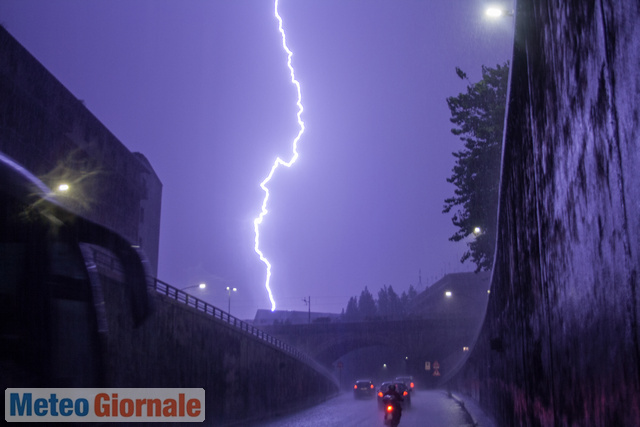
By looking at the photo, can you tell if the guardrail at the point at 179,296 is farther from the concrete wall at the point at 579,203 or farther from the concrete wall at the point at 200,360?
the concrete wall at the point at 579,203

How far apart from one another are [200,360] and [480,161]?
1300 cm

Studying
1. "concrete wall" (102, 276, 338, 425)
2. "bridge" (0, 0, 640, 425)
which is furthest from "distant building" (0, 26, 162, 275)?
"bridge" (0, 0, 640, 425)

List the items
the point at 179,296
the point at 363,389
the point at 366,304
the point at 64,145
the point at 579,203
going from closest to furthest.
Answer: the point at 579,203
the point at 179,296
the point at 64,145
the point at 363,389
the point at 366,304

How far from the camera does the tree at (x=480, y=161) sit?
2250 centimetres

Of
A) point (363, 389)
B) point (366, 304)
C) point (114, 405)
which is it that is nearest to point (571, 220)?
point (114, 405)

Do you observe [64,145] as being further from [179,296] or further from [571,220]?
[571,220]

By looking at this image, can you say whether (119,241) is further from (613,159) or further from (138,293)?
(613,159)

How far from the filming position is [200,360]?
70.3 ft

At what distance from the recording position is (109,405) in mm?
4609

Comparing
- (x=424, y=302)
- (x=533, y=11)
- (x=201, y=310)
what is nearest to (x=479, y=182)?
(x=201, y=310)

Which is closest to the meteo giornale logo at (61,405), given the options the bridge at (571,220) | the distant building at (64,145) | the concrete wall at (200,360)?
the bridge at (571,220)

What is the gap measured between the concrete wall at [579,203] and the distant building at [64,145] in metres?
15.4

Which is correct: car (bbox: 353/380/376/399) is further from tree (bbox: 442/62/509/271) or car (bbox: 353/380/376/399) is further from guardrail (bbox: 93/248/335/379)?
tree (bbox: 442/62/509/271)

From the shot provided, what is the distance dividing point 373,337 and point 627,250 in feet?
222
